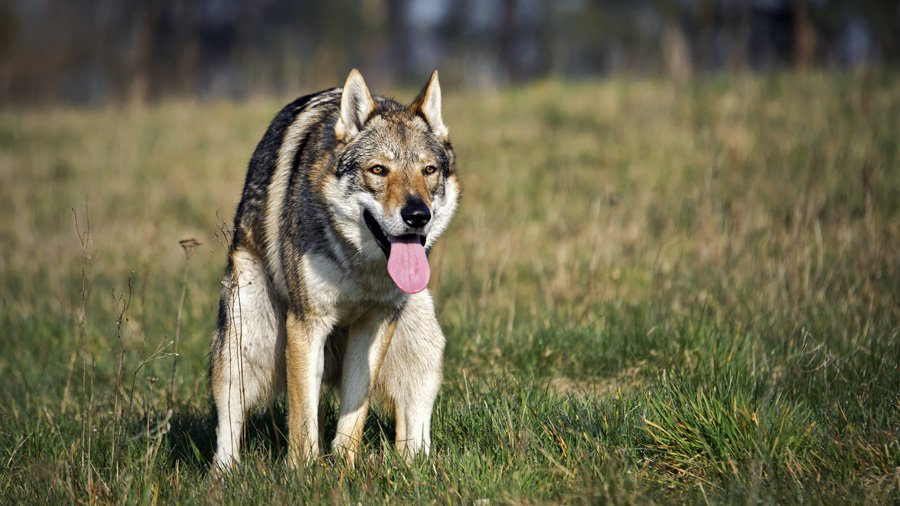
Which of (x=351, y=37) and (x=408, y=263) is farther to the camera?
(x=351, y=37)

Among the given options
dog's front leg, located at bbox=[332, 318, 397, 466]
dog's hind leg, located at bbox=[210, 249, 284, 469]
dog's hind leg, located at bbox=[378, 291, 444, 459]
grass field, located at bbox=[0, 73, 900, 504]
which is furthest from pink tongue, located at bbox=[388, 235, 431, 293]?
dog's hind leg, located at bbox=[210, 249, 284, 469]

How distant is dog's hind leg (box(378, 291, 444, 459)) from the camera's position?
13.6 feet

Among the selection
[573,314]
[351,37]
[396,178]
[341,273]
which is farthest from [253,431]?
[351,37]

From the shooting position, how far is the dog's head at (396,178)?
3.69 m

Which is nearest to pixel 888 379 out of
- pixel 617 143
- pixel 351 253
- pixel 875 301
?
pixel 875 301

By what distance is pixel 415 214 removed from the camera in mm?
3631

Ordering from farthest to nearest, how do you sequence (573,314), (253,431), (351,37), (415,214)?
1. (351,37)
2. (573,314)
3. (253,431)
4. (415,214)

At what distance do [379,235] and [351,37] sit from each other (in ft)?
100.0

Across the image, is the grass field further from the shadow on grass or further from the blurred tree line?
the blurred tree line

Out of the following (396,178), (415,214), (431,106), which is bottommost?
(415,214)

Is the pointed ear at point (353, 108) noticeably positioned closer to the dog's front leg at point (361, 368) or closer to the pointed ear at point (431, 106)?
the pointed ear at point (431, 106)

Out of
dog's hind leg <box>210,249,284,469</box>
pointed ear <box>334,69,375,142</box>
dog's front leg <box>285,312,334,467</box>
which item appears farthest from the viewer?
dog's hind leg <box>210,249,284,469</box>

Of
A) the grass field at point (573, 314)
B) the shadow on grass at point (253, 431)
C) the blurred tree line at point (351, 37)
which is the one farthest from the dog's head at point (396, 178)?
the blurred tree line at point (351, 37)

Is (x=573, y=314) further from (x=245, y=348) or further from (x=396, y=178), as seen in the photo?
(x=245, y=348)
